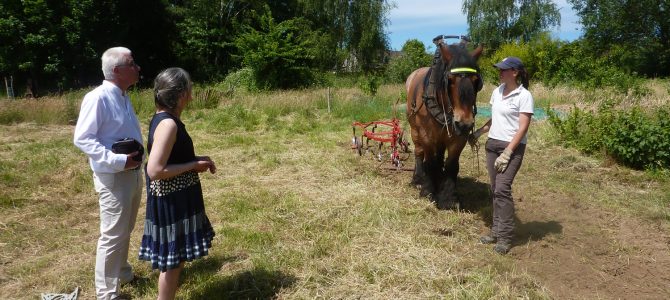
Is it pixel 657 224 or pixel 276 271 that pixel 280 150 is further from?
pixel 657 224

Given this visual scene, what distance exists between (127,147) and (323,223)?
2.16 m

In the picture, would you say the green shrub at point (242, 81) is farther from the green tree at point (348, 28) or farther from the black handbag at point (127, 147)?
the black handbag at point (127, 147)

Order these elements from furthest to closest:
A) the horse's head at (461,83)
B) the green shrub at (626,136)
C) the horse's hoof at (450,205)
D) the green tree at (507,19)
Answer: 1. the green tree at (507,19)
2. the green shrub at (626,136)
3. the horse's hoof at (450,205)
4. the horse's head at (461,83)

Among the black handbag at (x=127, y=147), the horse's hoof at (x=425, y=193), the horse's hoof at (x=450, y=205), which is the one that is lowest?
the horse's hoof at (x=450, y=205)

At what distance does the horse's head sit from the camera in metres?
3.88

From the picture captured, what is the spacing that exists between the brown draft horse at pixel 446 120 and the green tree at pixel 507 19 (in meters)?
31.5

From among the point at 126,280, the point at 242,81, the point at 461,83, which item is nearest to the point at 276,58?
the point at 242,81

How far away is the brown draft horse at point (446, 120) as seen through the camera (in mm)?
3926

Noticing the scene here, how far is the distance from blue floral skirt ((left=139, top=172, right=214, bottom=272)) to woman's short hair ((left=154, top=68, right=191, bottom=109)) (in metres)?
0.44

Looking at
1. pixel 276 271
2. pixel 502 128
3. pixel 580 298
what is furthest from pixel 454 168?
pixel 276 271

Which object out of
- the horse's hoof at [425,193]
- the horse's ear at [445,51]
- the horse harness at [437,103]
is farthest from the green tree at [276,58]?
the horse's ear at [445,51]

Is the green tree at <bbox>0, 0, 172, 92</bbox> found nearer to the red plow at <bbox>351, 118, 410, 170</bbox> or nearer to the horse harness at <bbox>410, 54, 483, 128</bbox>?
the red plow at <bbox>351, 118, 410, 170</bbox>

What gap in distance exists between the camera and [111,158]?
2645 millimetres

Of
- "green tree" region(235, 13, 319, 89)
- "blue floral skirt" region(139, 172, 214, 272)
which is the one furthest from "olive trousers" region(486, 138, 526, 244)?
"green tree" region(235, 13, 319, 89)
